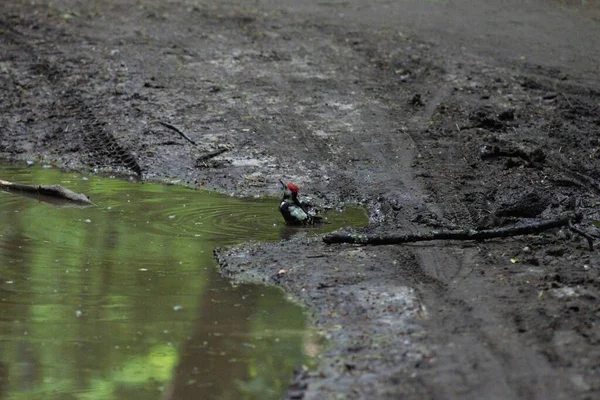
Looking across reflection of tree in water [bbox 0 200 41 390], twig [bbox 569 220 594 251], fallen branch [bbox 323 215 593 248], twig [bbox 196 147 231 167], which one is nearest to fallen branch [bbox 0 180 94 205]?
reflection of tree in water [bbox 0 200 41 390]

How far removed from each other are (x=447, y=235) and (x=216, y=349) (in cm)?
237

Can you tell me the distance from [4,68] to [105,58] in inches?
54.7

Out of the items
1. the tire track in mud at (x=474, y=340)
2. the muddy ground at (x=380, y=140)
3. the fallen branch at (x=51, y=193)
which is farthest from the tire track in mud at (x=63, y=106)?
the tire track in mud at (x=474, y=340)

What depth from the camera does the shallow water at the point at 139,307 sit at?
236 inches

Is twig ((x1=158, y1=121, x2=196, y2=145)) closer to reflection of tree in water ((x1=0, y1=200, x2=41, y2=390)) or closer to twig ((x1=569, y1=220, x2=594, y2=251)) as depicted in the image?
reflection of tree in water ((x1=0, y1=200, x2=41, y2=390))

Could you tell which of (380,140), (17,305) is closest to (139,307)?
(17,305)

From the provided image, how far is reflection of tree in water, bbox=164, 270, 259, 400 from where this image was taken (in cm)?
587

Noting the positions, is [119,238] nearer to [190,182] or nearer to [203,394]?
[190,182]

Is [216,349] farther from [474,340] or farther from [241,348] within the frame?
[474,340]

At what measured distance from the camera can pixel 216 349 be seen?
6312 mm

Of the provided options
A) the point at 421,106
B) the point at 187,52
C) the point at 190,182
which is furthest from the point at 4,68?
the point at 421,106

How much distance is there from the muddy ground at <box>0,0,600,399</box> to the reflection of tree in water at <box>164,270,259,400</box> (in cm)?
43

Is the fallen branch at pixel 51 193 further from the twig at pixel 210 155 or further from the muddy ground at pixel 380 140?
the twig at pixel 210 155

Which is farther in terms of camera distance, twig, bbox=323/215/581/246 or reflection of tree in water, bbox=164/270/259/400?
twig, bbox=323/215/581/246
